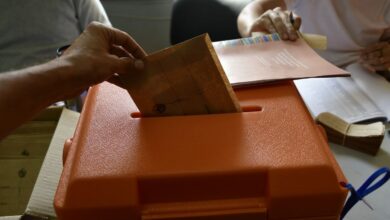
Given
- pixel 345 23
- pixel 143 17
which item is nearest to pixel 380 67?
pixel 345 23

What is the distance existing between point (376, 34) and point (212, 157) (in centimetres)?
89

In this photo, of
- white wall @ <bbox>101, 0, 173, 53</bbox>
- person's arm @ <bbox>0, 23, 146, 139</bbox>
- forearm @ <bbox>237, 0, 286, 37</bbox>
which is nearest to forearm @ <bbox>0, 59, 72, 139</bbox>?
person's arm @ <bbox>0, 23, 146, 139</bbox>

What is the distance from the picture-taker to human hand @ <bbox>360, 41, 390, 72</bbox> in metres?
0.96

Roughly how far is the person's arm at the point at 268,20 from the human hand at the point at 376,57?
0.26 meters

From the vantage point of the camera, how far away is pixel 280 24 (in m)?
0.81

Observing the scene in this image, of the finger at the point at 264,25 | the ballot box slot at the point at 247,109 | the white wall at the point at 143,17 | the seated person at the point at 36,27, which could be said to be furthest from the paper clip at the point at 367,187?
the white wall at the point at 143,17

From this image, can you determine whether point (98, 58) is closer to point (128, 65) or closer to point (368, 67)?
point (128, 65)

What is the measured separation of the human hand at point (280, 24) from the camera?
753 millimetres

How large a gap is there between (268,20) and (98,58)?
52 centimetres

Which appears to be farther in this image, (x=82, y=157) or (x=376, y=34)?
(x=376, y=34)

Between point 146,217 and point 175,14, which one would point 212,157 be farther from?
point 175,14

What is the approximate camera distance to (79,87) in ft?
1.58

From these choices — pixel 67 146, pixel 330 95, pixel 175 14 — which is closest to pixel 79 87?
pixel 67 146

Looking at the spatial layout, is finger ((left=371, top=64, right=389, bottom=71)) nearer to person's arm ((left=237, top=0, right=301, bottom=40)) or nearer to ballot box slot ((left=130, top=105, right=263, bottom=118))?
person's arm ((left=237, top=0, right=301, bottom=40))
